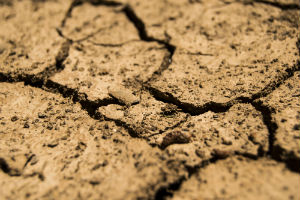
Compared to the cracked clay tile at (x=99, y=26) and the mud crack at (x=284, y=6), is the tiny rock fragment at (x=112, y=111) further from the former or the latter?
the mud crack at (x=284, y=6)

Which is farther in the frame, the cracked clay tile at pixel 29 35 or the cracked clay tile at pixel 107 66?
the cracked clay tile at pixel 29 35

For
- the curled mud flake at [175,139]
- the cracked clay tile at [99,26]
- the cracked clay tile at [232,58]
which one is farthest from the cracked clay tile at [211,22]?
the curled mud flake at [175,139]

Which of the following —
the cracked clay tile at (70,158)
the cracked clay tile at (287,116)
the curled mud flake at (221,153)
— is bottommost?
the cracked clay tile at (70,158)

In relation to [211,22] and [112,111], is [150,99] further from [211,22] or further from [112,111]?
[211,22]

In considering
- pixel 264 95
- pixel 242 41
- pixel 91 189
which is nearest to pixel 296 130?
pixel 264 95

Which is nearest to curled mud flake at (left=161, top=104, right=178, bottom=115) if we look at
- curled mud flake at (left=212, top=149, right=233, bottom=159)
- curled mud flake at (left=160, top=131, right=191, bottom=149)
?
curled mud flake at (left=160, top=131, right=191, bottom=149)

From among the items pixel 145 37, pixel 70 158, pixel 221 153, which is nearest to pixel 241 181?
pixel 221 153
